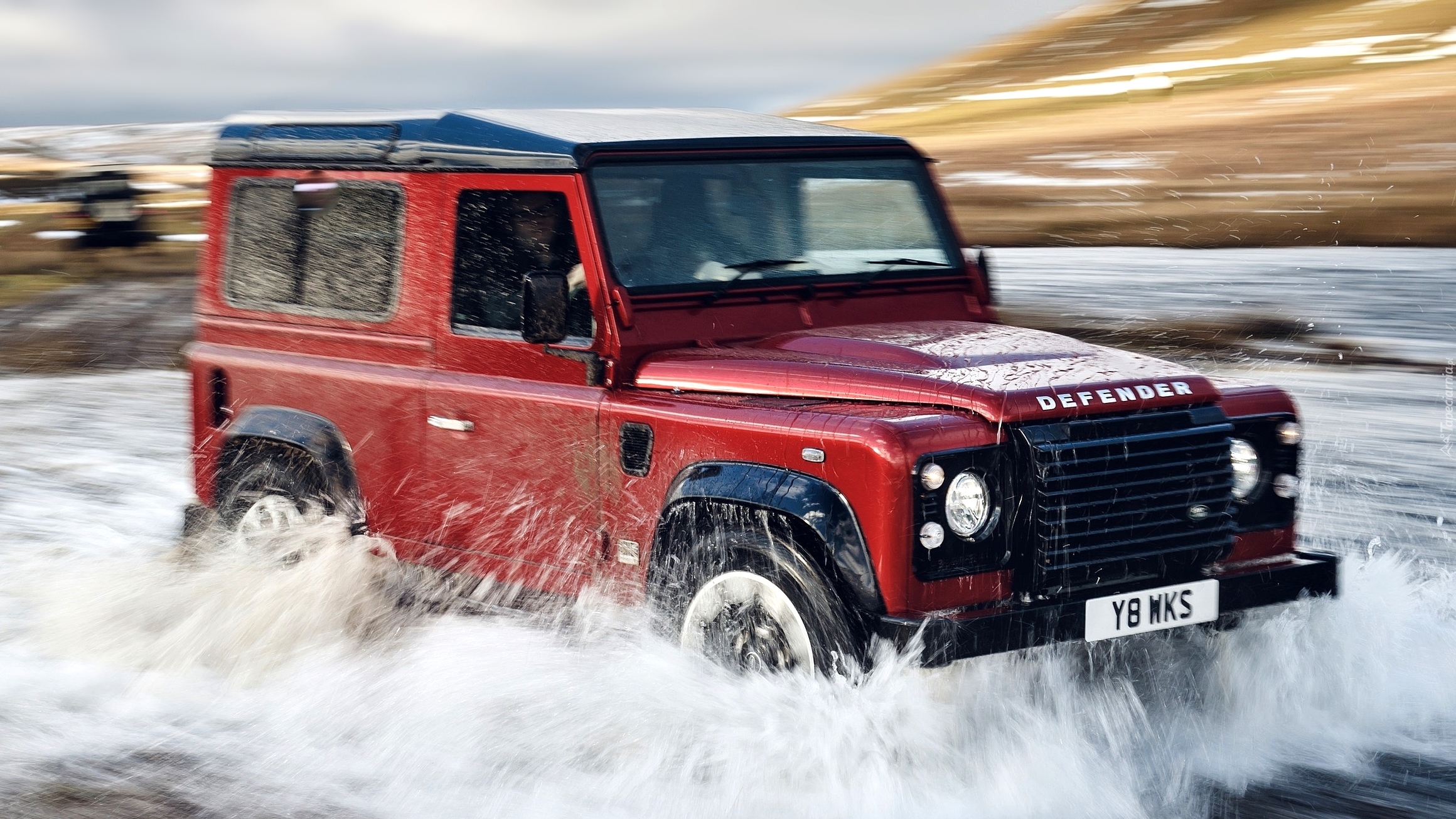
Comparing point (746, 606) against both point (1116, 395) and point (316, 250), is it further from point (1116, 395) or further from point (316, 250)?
point (316, 250)

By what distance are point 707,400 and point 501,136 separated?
51.2 inches

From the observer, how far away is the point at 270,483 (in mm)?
5992

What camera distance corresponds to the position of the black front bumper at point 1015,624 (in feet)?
12.5

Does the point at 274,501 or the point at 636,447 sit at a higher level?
the point at 636,447

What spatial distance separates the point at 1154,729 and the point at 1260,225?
1724 cm

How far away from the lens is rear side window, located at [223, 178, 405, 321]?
5535 millimetres

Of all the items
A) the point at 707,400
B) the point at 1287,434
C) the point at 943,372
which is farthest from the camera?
the point at 1287,434

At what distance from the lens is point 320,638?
5539 millimetres

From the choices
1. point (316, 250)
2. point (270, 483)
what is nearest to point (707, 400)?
point (316, 250)

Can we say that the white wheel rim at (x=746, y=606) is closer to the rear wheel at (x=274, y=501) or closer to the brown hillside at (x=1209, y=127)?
the rear wheel at (x=274, y=501)

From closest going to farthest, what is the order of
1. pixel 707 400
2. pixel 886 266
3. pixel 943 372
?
pixel 943 372
pixel 707 400
pixel 886 266

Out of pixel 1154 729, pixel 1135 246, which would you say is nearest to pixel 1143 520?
pixel 1154 729

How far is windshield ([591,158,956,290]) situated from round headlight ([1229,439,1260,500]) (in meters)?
1.34

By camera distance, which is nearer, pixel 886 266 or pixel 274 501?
pixel 886 266
